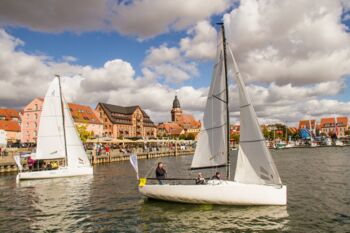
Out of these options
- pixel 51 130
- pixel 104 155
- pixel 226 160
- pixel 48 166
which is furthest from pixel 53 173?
pixel 104 155

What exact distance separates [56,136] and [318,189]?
29.5 metres

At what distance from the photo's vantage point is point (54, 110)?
40.9 m

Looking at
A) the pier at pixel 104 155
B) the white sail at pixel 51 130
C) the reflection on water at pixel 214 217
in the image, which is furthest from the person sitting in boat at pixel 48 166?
the reflection on water at pixel 214 217

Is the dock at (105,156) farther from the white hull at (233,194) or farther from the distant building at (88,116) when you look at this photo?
the white hull at (233,194)

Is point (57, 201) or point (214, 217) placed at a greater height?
point (214, 217)

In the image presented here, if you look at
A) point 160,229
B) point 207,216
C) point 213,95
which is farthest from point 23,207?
point 213,95

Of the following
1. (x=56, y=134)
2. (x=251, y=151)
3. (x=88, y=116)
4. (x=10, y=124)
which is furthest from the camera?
(x=88, y=116)

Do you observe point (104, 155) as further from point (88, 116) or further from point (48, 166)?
point (88, 116)

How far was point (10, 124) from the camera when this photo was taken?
361 feet

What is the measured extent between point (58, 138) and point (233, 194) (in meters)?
27.2

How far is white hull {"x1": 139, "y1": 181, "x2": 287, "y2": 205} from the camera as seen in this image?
2003 centimetres

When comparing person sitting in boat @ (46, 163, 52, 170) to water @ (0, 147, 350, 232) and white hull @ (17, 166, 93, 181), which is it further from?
water @ (0, 147, 350, 232)

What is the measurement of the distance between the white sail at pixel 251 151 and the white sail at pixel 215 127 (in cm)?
105

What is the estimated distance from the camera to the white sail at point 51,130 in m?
40.3
